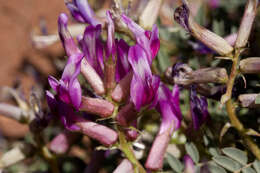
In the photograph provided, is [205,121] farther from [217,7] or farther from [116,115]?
[217,7]

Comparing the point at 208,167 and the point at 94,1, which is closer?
the point at 208,167

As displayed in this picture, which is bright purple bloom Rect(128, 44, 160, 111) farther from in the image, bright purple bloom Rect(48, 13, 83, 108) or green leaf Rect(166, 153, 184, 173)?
green leaf Rect(166, 153, 184, 173)

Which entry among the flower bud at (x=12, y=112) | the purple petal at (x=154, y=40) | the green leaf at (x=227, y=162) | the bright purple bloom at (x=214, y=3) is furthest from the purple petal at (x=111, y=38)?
the bright purple bloom at (x=214, y=3)

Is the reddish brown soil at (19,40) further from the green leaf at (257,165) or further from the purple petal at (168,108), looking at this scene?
the green leaf at (257,165)

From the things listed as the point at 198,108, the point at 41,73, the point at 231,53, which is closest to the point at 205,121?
the point at 198,108

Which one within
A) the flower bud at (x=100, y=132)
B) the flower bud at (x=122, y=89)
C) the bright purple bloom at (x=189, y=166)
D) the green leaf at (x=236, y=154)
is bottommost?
the bright purple bloom at (x=189, y=166)
